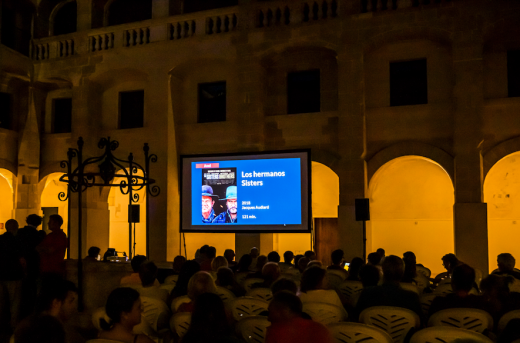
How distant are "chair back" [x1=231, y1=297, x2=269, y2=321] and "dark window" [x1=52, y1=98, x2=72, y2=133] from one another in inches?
615

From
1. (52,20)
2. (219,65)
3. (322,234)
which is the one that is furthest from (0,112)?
(322,234)

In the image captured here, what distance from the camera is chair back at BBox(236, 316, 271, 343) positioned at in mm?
4262

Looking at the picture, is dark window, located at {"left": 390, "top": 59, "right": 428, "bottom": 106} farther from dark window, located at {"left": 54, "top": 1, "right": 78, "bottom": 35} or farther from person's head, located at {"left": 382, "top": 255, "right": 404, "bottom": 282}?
dark window, located at {"left": 54, "top": 1, "right": 78, "bottom": 35}

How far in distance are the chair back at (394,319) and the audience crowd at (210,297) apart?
0.34ft

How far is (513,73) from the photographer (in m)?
14.0

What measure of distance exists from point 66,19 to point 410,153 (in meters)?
13.7

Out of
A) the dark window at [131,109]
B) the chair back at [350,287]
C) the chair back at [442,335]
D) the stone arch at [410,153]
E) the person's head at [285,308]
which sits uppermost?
the dark window at [131,109]

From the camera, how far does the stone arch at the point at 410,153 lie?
1391cm

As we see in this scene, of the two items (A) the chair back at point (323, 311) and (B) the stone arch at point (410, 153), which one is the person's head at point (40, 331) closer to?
(A) the chair back at point (323, 311)

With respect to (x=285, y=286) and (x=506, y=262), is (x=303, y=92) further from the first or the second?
(x=285, y=286)

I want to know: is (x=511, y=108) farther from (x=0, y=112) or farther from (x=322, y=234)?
(x=0, y=112)

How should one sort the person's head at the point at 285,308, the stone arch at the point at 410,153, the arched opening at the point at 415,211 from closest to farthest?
the person's head at the point at 285,308, the stone arch at the point at 410,153, the arched opening at the point at 415,211

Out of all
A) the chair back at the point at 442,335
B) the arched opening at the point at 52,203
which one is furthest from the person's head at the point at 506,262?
the arched opening at the point at 52,203

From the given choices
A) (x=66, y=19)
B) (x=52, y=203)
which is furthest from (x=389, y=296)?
(x=52, y=203)
